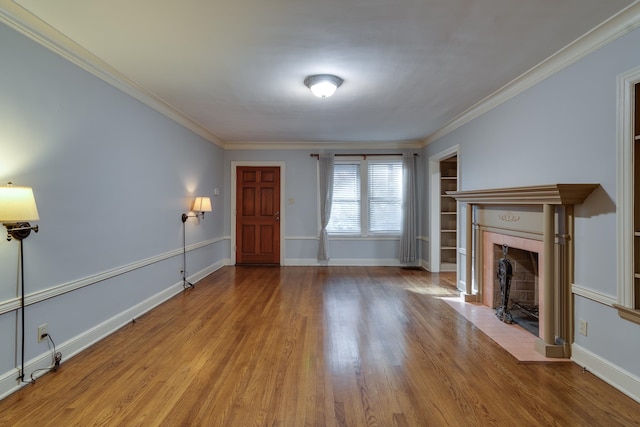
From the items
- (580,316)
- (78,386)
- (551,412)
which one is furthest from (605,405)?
(78,386)

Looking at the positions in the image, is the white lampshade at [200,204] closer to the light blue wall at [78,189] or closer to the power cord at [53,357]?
the light blue wall at [78,189]

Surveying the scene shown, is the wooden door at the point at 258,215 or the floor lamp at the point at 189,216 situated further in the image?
the wooden door at the point at 258,215

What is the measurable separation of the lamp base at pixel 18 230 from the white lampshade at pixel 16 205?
9.4 inches

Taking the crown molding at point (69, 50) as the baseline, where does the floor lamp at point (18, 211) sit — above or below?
below

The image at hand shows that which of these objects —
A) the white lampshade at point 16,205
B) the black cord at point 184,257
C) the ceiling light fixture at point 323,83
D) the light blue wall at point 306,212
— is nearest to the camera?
the white lampshade at point 16,205

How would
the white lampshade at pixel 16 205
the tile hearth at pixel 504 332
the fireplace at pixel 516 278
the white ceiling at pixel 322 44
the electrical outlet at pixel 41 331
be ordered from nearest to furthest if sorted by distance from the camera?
1. the white lampshade at pixel 16 205
2. the white ceiling at pixel 322 44
3. the electrical outlet at pixel 41 331
4. the tile hearth at pixel 504 332
5. the fireplace at pixel 516 278

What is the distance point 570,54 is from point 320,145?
4360 mm

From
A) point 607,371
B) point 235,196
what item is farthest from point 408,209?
point 607,371

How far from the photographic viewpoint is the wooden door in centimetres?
650

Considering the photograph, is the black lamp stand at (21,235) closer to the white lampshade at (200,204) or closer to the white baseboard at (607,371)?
the white lampshade at (200,204)

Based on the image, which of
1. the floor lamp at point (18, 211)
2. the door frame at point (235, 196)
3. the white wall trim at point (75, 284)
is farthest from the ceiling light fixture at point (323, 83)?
the door frame at point (235, 196)

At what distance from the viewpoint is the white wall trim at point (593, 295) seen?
2237 mm

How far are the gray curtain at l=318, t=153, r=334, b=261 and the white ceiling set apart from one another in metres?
2.29

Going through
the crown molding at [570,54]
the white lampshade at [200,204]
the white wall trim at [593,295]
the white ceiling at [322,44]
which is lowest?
the white wall trim at [593,295]
